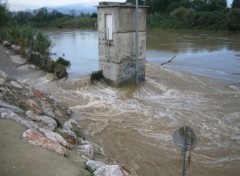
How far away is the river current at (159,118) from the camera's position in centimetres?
753

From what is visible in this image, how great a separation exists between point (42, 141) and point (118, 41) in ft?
26.3

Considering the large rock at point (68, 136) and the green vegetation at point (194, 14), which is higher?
the green vegetation at point (194, 14)

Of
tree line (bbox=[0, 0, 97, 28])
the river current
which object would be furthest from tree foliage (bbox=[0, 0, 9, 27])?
tree line (bbox=[0, 0, 97, 28])

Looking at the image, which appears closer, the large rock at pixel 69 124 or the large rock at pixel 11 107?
the large rock at pixel 11 107

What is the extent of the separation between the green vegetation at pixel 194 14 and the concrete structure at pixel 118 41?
2965cm

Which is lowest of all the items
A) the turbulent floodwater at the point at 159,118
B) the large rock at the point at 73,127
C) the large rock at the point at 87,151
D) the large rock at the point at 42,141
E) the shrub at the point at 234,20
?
the turbulent floodwater at the point at 159,118

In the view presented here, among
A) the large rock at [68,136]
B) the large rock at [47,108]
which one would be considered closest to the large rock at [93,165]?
the large rock at [68,136]

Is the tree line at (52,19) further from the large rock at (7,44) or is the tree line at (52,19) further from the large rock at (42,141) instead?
the large rock at (42,141)

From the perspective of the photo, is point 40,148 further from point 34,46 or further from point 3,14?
point 3,14

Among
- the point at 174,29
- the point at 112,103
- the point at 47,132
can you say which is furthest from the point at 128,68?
the point at 174,29

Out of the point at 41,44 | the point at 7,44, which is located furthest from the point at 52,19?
the point at 41,44

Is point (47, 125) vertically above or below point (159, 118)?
above

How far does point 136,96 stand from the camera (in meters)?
12.9

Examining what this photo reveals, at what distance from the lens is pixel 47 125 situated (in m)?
7.57
